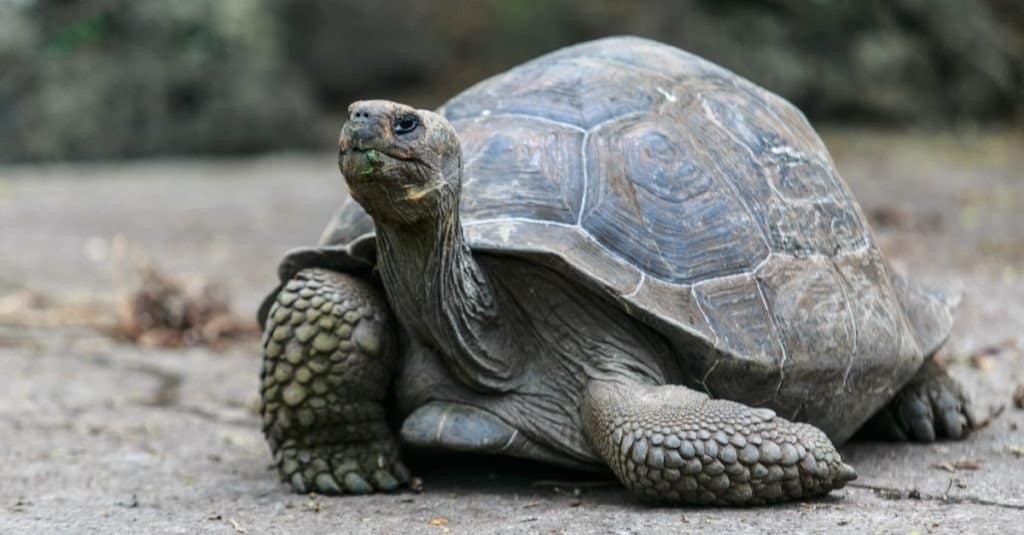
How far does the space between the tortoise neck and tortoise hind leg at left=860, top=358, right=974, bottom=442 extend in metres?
A: 1.16

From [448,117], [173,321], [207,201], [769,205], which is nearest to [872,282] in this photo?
[769,205]

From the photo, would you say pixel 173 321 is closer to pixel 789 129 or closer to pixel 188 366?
pixel 188 366

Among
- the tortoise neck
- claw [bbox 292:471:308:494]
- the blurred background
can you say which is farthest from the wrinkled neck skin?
the blurred background

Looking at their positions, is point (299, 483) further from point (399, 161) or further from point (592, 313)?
point (399, 161)

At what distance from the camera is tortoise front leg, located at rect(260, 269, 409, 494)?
3.04m

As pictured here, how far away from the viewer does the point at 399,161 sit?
2619 millimetres

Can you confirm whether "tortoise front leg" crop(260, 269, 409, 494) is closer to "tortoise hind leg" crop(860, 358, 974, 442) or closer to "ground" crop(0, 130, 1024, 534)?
"ground" crop(0, 130, 1024, 534)

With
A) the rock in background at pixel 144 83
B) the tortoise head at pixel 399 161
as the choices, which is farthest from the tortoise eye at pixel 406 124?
the rock in background at pixel 144 83

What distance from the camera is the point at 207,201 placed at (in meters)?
9.31

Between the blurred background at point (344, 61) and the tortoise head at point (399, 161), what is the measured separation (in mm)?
9364

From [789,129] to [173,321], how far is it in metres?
2.88

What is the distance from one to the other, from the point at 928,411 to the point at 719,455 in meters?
1.07

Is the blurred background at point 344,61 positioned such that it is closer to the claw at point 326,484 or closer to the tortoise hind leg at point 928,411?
the tortoise hind leg at point 928,411

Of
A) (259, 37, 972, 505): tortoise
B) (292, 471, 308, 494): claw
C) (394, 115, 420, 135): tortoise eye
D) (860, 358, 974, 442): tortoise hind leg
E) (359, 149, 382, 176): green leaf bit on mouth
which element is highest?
(394, 115, 420, 135): tortoise eye
